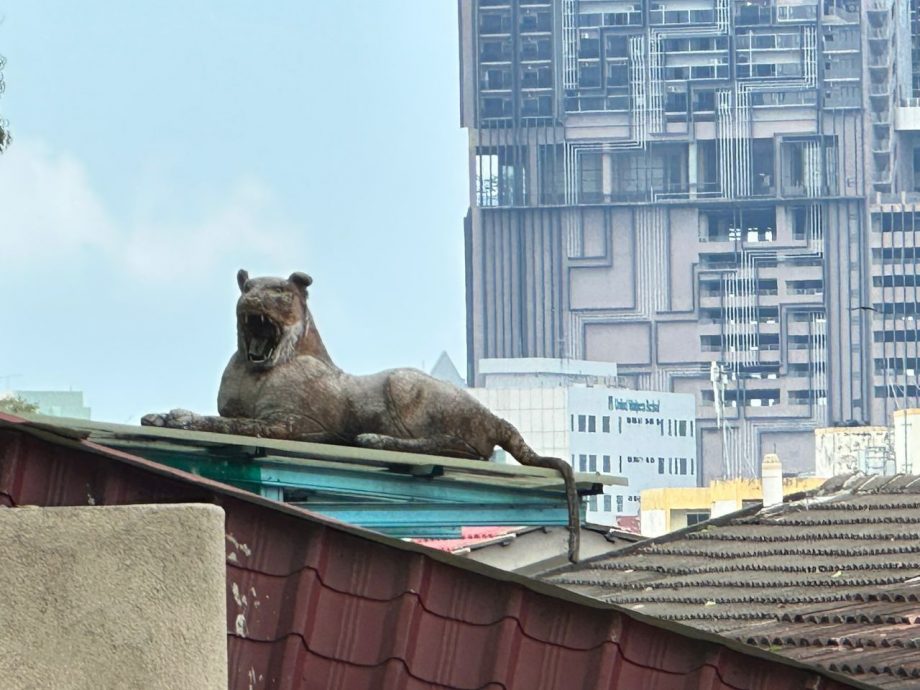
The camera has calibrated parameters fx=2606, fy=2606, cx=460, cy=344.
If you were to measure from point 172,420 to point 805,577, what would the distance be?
4.71 m

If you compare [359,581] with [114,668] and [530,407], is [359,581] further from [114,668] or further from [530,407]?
[530,407]

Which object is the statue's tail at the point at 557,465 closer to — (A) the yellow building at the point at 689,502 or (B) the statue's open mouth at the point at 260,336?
(B) the statue's open mouth at the point at 260,336

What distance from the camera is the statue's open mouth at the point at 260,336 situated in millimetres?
10289

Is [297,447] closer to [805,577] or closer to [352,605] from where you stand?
[352,605]

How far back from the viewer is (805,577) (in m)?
13.4

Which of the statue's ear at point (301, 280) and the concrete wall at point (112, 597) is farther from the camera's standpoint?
the statue's ear at point (301, 280)

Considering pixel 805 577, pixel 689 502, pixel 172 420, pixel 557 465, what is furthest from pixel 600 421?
pixel 172 420

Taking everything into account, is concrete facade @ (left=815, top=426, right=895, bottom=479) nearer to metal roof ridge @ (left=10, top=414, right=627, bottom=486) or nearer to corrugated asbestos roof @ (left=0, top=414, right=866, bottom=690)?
metal roof ridge @ (left=10, top=414, right=627, bottom=486)

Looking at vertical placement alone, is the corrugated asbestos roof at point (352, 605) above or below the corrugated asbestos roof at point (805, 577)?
above

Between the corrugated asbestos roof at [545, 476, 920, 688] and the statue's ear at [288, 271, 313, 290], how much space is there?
2485 mm

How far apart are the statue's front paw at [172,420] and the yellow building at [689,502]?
101 metres

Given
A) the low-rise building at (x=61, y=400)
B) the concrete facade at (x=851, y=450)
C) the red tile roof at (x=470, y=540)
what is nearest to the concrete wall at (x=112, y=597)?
the red tile roof at (x=470, y=540)

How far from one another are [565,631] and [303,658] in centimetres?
69

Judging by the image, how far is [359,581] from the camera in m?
6.06
